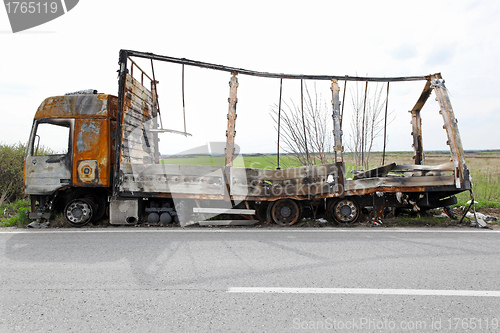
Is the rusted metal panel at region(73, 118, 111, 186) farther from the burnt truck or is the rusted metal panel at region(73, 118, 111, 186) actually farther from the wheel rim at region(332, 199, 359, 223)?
the wheel rim at region(332, 199, 359, 223)

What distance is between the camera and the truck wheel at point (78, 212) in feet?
24.0

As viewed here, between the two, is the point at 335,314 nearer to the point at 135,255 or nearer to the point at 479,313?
the point at 479,313

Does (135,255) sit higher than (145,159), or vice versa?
(145,159)

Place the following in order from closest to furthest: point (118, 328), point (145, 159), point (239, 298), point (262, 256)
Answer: point (118, 328) < point (239, 298) < point (262, 256) < point (145, 159)

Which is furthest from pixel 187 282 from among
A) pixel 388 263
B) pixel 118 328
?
pixel 388 263

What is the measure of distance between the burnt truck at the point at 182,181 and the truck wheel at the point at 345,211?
2cm

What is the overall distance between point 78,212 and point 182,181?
7.95 ft

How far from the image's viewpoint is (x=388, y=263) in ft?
14.4


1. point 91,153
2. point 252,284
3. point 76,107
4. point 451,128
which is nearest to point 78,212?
point 91,153

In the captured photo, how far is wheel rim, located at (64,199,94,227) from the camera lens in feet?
24.0

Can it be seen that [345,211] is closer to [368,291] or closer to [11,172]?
[368,291]

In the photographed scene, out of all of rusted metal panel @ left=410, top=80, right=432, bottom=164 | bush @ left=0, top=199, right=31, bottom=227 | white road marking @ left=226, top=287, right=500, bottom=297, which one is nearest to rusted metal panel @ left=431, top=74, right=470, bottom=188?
rusted metal panel @ left=410, top=80, right=432, bottom=164

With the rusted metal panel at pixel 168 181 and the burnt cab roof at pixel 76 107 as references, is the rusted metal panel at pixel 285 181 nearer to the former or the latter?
the rusted metal panel at pixel 168 181

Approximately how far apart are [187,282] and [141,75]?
21.1 feet
